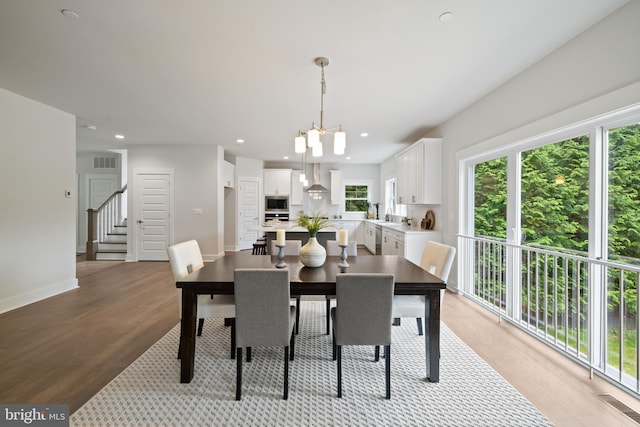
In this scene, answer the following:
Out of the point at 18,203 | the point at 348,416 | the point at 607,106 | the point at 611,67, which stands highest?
the point at 611,67

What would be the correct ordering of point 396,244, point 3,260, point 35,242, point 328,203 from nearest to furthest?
point 3,260 < point 35,242 < point 396,244 < point 328,203

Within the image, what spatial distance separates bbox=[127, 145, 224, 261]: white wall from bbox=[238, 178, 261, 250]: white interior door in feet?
4.34

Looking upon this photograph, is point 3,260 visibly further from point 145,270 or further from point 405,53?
point 405,53

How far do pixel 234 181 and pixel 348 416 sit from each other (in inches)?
269

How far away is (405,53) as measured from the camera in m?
2.58

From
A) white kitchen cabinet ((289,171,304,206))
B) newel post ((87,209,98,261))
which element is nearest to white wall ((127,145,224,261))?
newel post ((87,209,98,261))

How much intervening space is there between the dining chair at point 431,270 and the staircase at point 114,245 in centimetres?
664

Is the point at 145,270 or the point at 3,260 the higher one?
the point at 3,260

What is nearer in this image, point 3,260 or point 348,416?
point 348,416

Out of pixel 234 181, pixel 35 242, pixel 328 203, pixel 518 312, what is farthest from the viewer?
pixel 328 203

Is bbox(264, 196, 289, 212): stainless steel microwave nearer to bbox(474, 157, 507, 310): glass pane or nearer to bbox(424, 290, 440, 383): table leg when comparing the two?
bbox(474, 157, 507, 310): glass pane

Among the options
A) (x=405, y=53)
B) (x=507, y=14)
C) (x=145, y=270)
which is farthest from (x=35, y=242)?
(x=507, y=14)

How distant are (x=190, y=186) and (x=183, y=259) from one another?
4.42m

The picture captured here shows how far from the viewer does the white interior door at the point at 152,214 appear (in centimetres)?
647
